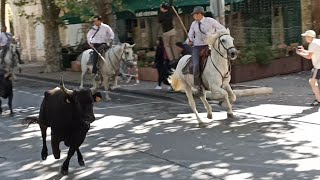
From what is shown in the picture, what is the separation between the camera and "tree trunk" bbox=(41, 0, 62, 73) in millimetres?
25953

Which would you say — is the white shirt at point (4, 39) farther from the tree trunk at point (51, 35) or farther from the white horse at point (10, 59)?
the tree trunk at point (51, 35)

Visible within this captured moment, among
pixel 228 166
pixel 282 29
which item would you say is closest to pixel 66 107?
pixel 228 166

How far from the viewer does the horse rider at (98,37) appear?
1572 cm

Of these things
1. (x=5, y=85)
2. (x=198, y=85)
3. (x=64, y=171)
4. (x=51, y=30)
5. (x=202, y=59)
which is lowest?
(x=64, y=171)

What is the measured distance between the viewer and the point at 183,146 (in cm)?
920

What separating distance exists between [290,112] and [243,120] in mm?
1219

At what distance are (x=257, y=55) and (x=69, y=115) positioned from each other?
11.4 m

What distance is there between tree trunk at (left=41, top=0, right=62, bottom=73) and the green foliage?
36.5 feet

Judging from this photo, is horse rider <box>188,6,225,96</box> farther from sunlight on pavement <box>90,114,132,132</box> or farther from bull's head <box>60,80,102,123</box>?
bull's head <box>60,80,102,123</box>

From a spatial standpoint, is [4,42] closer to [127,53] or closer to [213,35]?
[127,53]

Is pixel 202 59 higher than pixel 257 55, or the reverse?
pixel 202 59

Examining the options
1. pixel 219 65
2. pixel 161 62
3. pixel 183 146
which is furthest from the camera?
pixel 161 62

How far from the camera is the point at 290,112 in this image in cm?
1189

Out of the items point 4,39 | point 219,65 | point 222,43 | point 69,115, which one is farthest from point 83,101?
point 4,39
